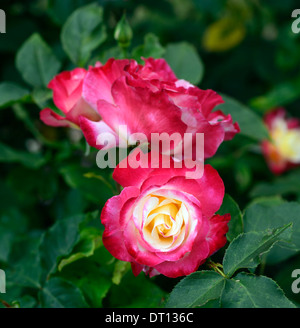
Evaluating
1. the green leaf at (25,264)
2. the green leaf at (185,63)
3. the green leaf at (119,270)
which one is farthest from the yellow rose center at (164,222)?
the green leaf at (185,63)

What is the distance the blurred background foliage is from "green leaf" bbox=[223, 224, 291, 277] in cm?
8

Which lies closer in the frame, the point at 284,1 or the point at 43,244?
the point at 43,244

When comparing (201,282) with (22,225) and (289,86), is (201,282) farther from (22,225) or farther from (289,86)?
(289,86)

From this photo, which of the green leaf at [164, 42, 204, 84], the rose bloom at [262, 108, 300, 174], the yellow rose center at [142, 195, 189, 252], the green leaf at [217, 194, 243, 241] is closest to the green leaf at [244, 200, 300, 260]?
the green leaf at [217, 194, 243, 241]

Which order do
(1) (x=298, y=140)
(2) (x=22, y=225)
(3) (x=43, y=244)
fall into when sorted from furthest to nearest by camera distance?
1. (1) (x=298, y=140)
2. (2) (x=22, y=225)
3. (3) (x=43, y=244)

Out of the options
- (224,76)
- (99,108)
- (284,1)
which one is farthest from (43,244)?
(284,1)

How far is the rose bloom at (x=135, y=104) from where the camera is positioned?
17.9 inches

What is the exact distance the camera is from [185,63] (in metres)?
0.75

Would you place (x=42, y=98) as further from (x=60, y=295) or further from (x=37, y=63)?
(x=60, y=295)

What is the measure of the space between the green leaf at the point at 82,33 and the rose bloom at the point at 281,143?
2.18ft

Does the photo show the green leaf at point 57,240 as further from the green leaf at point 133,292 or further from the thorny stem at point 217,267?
the thorny stem at point 217,267

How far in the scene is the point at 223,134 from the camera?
50 cm
